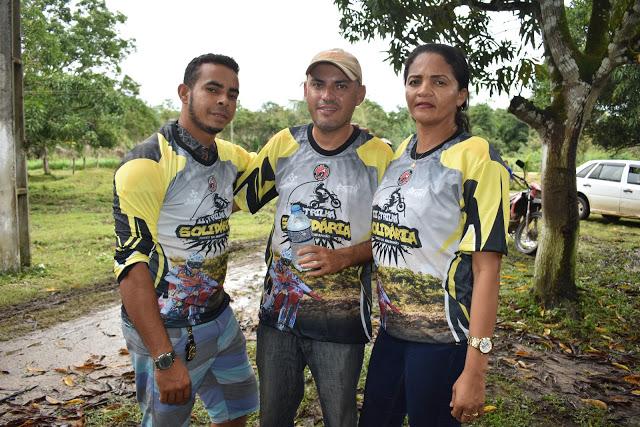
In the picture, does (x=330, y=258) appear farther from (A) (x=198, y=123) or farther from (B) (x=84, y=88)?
(B) (x=84, y=88)

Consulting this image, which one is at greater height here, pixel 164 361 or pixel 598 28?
pixel 598 28

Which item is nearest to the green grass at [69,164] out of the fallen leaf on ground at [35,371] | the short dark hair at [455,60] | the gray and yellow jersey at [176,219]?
the fallen leaf on ground at [35,371]

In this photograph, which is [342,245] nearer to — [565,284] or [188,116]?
[188,116]

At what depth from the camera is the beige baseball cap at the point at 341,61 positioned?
2506mm

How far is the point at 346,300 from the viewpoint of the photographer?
252cm

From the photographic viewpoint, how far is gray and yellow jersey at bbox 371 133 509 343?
2.06 meters

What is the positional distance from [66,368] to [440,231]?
4.07 metres

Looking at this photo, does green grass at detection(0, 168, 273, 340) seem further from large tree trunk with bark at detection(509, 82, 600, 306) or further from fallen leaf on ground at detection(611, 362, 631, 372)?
fallen leaf on ground at detection(611, 362, 631, 372)

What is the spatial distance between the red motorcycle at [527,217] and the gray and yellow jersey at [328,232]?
8.04 meters

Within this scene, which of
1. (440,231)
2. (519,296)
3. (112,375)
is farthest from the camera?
(519,296)

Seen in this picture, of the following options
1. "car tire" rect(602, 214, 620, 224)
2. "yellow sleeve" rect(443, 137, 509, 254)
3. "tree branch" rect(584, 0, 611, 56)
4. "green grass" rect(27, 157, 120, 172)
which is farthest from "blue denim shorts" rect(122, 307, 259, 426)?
"green grass" rect(27, 157, 120, 172)

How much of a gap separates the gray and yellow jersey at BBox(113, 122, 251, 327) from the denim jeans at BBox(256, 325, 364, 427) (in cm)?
38

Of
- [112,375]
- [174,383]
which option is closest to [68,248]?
[112,375]

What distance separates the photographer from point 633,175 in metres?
13.5
